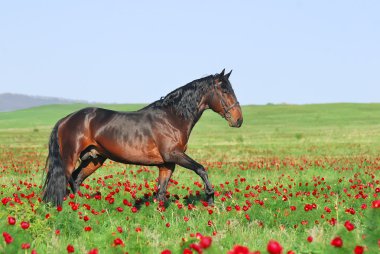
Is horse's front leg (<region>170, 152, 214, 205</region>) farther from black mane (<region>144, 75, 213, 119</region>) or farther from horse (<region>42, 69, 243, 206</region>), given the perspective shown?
black mane (<region>144, 75, 213, 119</region>)

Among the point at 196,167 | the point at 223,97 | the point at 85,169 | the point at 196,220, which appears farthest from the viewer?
the point at 85,169

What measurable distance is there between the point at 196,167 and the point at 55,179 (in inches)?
98.6

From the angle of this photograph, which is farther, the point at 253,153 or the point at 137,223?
the point at 253,153

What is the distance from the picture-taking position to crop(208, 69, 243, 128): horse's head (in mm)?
10344

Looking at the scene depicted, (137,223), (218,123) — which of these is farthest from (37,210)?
(218,123)

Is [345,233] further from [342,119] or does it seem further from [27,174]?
[342,119]

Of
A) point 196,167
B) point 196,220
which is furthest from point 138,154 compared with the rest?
point 196,220

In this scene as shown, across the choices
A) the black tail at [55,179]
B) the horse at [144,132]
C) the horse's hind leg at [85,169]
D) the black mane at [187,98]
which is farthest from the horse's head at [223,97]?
the black tail at [55,179]

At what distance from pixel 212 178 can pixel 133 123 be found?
612cm

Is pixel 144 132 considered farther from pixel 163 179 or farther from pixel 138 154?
pixel 163 179

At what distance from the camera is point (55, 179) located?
32.7 ft

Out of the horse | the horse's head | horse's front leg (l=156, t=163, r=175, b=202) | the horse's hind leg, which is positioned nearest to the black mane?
the horse

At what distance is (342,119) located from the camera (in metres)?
77.6

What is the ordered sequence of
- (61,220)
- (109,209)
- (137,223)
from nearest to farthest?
1. (61,220)
2. (137,223)
3. (109,209)
